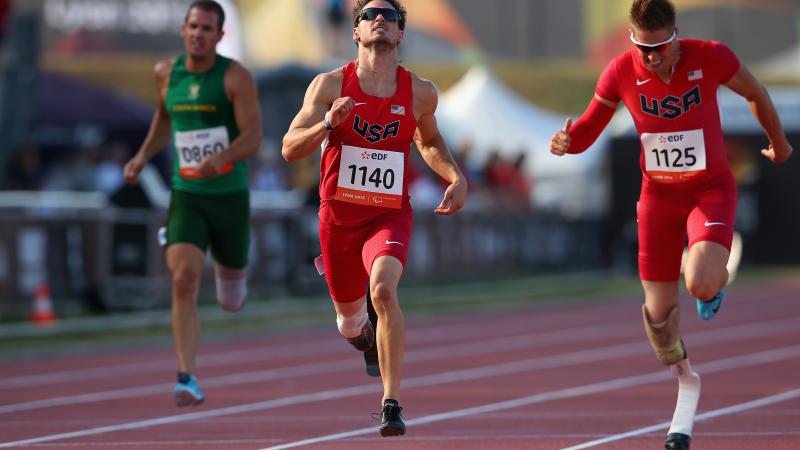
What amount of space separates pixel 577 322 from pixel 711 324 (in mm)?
1557

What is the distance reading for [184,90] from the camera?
977cm

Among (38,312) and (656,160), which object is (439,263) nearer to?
(38,312)

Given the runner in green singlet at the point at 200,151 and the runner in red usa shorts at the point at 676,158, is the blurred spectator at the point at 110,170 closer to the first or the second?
the runner in green singlet at the point at 200,151

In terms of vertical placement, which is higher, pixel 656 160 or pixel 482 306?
pixel 656 160

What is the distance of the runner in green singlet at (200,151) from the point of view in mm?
9617

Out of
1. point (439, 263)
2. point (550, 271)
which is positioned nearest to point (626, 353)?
point (439, 263)

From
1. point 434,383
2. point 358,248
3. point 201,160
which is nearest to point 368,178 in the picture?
point 358,248

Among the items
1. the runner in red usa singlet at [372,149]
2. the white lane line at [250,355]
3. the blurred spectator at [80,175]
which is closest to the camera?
the runner in red usa singlet at [372,149]

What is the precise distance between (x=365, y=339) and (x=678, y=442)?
2060mm

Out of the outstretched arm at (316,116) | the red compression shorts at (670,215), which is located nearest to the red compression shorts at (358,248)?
the outstretched arm at (316,116)

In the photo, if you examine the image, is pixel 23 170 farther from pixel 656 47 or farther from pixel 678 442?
pixel 678 442

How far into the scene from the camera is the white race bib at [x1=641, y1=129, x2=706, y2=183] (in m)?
7.78

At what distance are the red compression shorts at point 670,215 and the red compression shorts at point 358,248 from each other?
1.20 metres

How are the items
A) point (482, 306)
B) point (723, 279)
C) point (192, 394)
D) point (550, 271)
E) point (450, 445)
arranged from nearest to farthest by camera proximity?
point (723, 279) → point (450, 445) → point (192, 394) → point (482, 306) → point (550, 271)
